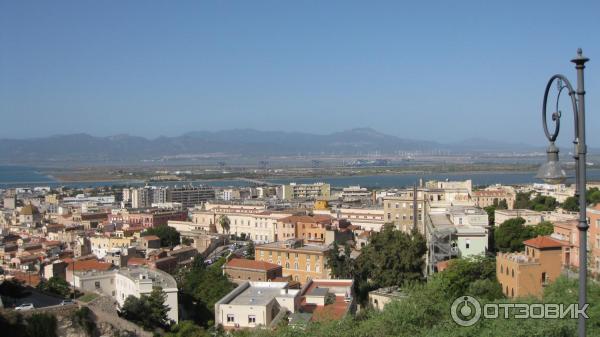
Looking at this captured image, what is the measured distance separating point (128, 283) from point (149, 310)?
2623 millimetres

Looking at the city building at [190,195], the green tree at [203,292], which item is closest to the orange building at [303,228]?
the green tree at [203,292]

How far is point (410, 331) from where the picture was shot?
8.97m

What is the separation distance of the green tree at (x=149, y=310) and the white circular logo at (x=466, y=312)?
28.4 feet

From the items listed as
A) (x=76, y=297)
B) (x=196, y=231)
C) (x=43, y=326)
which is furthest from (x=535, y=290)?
(x=196, y=231)

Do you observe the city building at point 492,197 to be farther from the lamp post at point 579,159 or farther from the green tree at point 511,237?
the lamp post at point 579,159

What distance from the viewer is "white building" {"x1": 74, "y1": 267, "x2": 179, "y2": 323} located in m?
16.8

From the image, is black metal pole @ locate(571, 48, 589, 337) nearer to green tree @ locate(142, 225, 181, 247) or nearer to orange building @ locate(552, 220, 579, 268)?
orange building @ locate(552, 220, 579, 268)

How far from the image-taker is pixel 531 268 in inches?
558

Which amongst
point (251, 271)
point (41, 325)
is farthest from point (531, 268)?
point (41, 325)

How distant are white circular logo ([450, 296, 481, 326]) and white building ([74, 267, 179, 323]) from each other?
9432 millimetres

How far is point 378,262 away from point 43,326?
8972mm

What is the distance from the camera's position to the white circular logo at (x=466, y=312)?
27.7ft

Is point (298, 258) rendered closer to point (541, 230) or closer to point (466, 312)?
point (541, 230)

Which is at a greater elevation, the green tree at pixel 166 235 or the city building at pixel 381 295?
the city building at pixel 381 295
